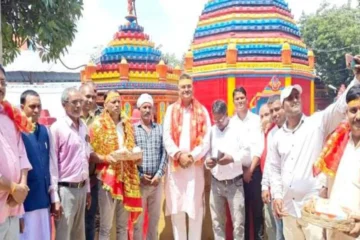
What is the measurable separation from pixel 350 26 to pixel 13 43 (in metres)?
24.2

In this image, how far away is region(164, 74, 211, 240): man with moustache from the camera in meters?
4.64

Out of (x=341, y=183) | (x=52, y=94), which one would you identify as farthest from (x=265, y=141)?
(x=52, y=94)

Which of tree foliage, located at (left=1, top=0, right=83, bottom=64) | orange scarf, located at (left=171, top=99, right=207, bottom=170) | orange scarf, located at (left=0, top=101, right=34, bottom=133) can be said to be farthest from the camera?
tree foliage, located at (left=1, top=0, right=83, bottom=64)

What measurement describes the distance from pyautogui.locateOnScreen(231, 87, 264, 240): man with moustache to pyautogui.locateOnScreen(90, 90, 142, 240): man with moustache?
1097 mm

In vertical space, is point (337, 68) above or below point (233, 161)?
above

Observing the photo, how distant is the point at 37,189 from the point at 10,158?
1.91 ft

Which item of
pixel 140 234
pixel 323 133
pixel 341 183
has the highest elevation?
pixel 323 133

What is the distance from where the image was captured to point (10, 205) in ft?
9.57

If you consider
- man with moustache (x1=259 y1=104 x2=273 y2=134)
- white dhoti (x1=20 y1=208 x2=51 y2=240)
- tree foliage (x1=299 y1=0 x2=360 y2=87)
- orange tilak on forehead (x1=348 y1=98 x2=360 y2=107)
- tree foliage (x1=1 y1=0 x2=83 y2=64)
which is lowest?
white dhoti (x1=20 y1=208 x2=51 y2=240)

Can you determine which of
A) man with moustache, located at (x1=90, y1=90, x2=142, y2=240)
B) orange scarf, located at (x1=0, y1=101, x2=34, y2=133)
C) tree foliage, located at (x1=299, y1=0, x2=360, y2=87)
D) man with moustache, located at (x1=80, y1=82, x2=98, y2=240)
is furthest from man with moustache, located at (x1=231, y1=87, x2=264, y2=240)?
tree foliage, located at (x1=299, y1=0, x2=360, y2=87)

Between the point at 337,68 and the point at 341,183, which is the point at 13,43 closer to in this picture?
the point at 341,183

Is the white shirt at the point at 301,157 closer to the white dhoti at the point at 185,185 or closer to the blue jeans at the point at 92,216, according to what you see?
the white dhoti at the point at 185,185

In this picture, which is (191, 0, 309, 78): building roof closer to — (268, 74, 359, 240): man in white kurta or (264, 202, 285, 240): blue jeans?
(264, 202, 285, 240): blue jeans

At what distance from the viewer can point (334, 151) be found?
2.86m
